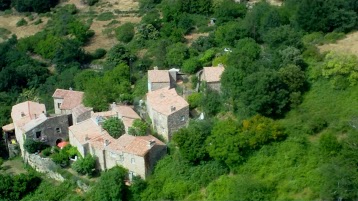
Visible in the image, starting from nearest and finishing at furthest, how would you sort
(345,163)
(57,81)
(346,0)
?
(345,163) → (346,0) → (57,81)

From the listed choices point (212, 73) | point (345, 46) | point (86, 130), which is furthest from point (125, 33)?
point (345, 46)

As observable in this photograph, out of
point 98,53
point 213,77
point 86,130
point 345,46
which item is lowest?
point 98,53

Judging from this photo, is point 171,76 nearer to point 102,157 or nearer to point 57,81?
point 102,157

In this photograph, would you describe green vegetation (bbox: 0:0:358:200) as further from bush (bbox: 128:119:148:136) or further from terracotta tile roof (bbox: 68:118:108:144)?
terracotta tile roof (bbox: 68:118:108:144)

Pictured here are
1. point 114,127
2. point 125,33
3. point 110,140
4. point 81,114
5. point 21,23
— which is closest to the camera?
point 110,140

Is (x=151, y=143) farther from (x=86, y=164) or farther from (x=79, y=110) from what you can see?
(x=79, y=110)

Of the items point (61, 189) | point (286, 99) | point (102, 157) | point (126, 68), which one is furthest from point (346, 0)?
point (61, 189)
